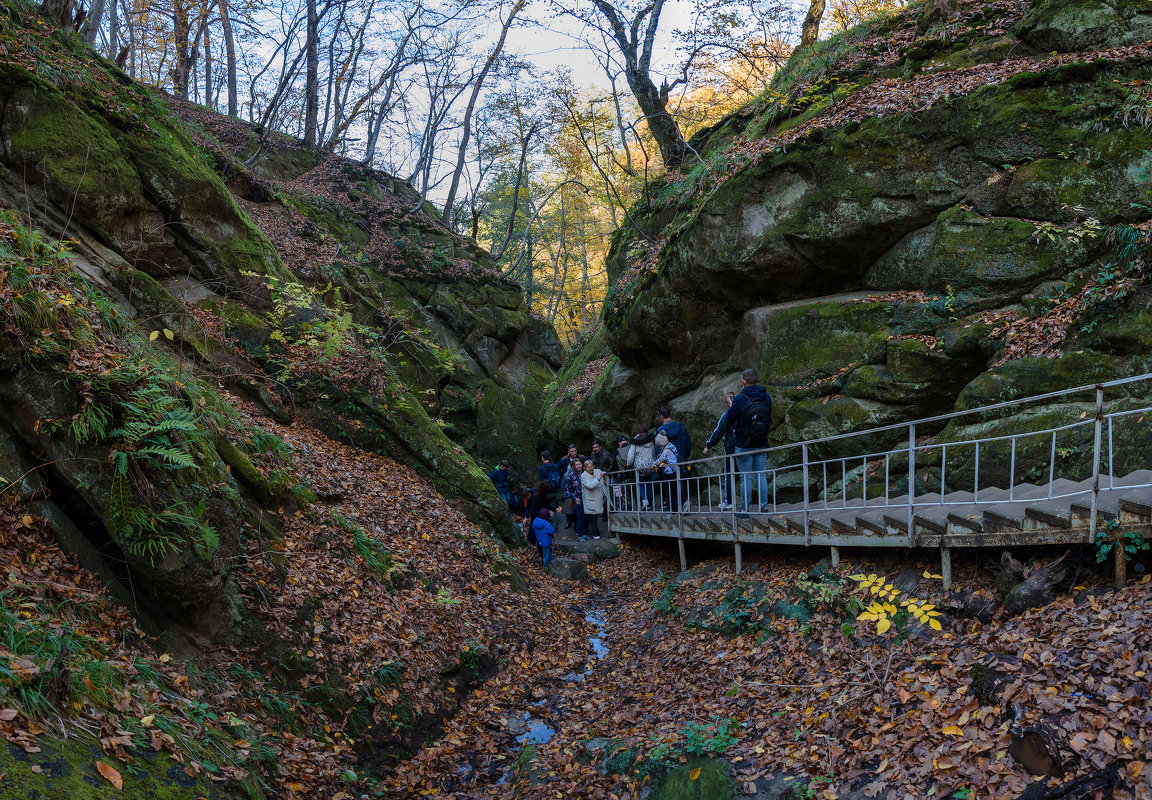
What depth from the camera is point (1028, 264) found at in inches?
382

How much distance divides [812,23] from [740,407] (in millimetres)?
16085

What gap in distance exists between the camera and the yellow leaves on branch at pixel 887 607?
219 inches

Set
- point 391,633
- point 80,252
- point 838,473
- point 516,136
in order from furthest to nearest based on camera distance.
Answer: point 516,136 → point 838,473 → point 80,252 → point 391,633

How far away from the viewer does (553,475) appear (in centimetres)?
1659

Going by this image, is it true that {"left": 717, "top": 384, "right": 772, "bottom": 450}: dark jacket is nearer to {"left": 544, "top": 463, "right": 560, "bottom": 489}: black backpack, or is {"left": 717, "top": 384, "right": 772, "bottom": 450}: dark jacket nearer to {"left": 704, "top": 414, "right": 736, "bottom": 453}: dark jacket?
{"left": 704, "top": 414, "right": 736, "bottom": 453}: dark jacket

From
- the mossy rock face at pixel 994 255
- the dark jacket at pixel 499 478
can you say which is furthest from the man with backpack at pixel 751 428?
the dark jacket at pixel 499 478

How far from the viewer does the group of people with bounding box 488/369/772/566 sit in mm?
9703

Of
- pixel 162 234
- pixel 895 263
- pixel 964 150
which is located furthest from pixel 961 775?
pixel 162 234

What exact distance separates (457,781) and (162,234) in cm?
1008

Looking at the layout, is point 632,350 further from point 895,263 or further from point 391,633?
point 391,633

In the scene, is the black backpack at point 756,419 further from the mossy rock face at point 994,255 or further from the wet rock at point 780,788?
the wet rock at point 780,788

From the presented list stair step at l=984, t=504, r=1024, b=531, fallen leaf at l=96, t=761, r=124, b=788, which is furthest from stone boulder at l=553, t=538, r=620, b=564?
fallen leaf at l=96, t=761, r=124, b=788

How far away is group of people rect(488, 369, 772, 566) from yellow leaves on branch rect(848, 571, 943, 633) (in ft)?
9.72

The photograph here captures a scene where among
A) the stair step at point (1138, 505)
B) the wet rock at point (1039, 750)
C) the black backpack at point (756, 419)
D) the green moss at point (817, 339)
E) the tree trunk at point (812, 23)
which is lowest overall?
the wet rock at point (1039, 750)
